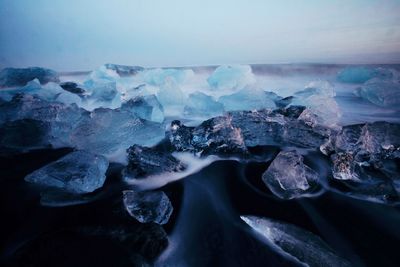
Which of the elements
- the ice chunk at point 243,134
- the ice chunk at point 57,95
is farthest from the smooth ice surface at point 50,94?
the ice chunk at point 243,134

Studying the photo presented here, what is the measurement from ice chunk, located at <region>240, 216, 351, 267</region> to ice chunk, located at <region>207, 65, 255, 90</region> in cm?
142

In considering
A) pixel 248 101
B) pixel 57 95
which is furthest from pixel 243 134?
pixel 57 95

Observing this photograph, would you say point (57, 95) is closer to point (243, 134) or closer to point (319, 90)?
point (243, 134)

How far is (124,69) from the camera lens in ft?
7.50

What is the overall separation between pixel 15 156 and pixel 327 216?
3.55ft

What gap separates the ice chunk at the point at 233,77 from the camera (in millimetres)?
1860

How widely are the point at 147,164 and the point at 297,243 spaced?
49cm

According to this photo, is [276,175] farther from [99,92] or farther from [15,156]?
[99,92]

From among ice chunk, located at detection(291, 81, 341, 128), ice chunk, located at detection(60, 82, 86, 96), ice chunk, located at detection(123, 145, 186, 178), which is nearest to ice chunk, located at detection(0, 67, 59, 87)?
ice chunk, located at detection(60, 82, 86, 96)

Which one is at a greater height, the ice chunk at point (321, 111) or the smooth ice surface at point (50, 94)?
the smooth ice surface at point (50, 94)

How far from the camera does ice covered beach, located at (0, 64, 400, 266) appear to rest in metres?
0.51

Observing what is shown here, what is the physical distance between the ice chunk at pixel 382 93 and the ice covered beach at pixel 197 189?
0.77ft

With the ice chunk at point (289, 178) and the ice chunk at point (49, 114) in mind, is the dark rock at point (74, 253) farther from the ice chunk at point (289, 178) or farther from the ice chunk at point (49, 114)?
the ice chunk at point (49, 114)

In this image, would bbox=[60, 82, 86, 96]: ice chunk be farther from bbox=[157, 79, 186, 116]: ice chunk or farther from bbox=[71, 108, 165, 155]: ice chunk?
bbox=[71, 108, 165, 155]: ice chunk
